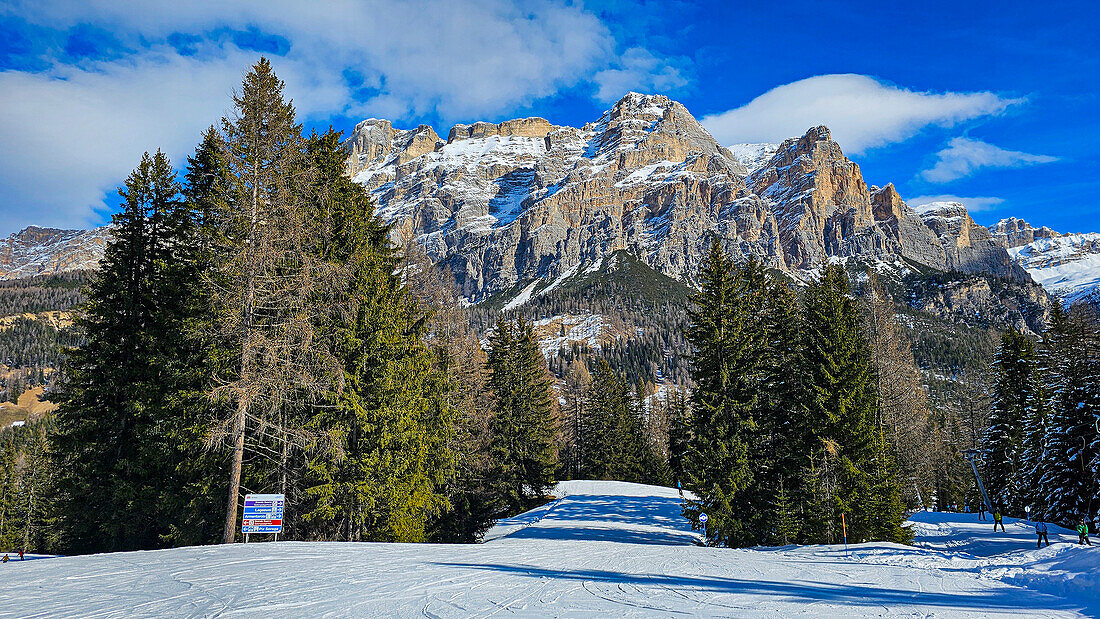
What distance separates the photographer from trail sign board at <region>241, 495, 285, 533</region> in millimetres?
12797

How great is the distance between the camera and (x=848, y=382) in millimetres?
21031

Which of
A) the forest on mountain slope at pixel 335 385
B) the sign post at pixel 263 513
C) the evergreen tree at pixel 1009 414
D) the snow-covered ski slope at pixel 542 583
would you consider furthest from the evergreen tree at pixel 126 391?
the evergreen tree at pixel 1009 414

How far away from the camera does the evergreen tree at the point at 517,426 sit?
30.2 metres

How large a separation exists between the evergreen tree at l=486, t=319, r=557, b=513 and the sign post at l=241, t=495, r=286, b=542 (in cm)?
1588

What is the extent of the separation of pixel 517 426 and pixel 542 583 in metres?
23.2

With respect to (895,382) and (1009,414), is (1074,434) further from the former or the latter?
(1009,414)

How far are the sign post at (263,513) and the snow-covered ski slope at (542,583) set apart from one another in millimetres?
689

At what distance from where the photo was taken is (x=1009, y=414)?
1296 inches

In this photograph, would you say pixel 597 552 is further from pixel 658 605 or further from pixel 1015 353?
pixel 1015 353

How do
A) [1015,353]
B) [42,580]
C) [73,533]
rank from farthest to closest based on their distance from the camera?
[1015,353] → [73,533] → [42,580]

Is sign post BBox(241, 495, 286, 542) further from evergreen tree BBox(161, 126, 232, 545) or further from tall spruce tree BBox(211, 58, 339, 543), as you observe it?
evergreen tree BBox(161, 126, 232, 545)

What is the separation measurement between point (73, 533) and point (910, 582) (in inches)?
814

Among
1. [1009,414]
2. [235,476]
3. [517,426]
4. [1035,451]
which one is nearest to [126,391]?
[235,476]

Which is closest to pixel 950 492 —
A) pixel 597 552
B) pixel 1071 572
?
pixel 1071 572
